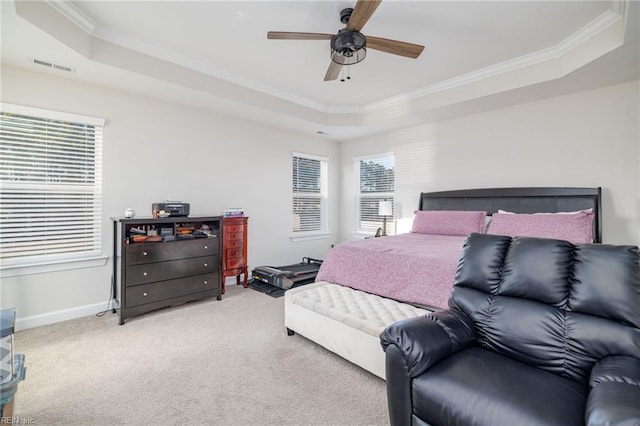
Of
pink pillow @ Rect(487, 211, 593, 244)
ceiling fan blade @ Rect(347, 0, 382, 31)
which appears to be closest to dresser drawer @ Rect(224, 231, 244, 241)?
ceiling fan blade @ Rect(347, 0, 382, 31)

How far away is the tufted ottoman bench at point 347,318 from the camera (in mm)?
2027

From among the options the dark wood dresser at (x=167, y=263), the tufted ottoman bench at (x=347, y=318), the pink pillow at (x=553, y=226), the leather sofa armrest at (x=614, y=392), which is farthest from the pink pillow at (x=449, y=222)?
the dark wood dresser at (x=167, y=263)

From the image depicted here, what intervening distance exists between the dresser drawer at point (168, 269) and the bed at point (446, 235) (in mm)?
1469

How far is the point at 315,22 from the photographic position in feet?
8.84

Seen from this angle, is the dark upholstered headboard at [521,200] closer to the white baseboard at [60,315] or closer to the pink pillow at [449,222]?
the pink pillow at [449,222]

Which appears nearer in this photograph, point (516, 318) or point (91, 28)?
point (516, 318)

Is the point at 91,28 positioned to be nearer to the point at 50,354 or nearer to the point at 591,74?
the point at 50,354

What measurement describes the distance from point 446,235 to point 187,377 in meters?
3.39

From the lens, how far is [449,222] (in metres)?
4.01

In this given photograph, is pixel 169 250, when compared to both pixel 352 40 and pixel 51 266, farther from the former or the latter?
pixel 352 40

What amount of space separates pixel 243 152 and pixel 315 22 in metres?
2.48

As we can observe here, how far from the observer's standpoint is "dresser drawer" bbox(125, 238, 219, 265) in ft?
10.2

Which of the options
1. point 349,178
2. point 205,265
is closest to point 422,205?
point 349,178

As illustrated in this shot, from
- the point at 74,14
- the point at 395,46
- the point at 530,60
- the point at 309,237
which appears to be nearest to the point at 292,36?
the point at 395,46
